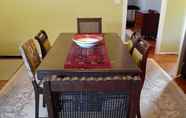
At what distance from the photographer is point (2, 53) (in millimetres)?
4051

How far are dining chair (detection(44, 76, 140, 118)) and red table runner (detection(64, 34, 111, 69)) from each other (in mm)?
382

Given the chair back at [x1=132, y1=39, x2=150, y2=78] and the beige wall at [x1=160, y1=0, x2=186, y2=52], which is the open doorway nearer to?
the beige wall at [x1=160, y1=0, x2=186, y2=52]

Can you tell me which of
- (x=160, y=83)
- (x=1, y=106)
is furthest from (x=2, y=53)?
(x=160, y=83)

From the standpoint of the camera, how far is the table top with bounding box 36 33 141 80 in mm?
1460

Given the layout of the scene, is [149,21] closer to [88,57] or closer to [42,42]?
[42,42]

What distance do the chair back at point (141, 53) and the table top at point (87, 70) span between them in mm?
91

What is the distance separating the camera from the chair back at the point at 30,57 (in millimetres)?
1728

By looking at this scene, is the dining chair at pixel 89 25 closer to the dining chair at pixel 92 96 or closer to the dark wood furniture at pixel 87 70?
the dark wood furniture at pixel 87 70

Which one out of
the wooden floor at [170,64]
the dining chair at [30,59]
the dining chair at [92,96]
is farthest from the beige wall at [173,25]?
the dining chair at [92,96]

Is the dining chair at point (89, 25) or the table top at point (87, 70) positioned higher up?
the dining chair at point (89, 25)

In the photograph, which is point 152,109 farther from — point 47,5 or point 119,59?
point 47,5

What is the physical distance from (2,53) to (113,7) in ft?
8.09

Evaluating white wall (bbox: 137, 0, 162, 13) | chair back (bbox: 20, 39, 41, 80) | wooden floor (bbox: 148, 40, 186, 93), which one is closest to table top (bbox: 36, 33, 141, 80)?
chair back (bbox: 20, 39, 41, 80)

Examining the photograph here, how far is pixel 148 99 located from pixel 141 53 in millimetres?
Result: 986
